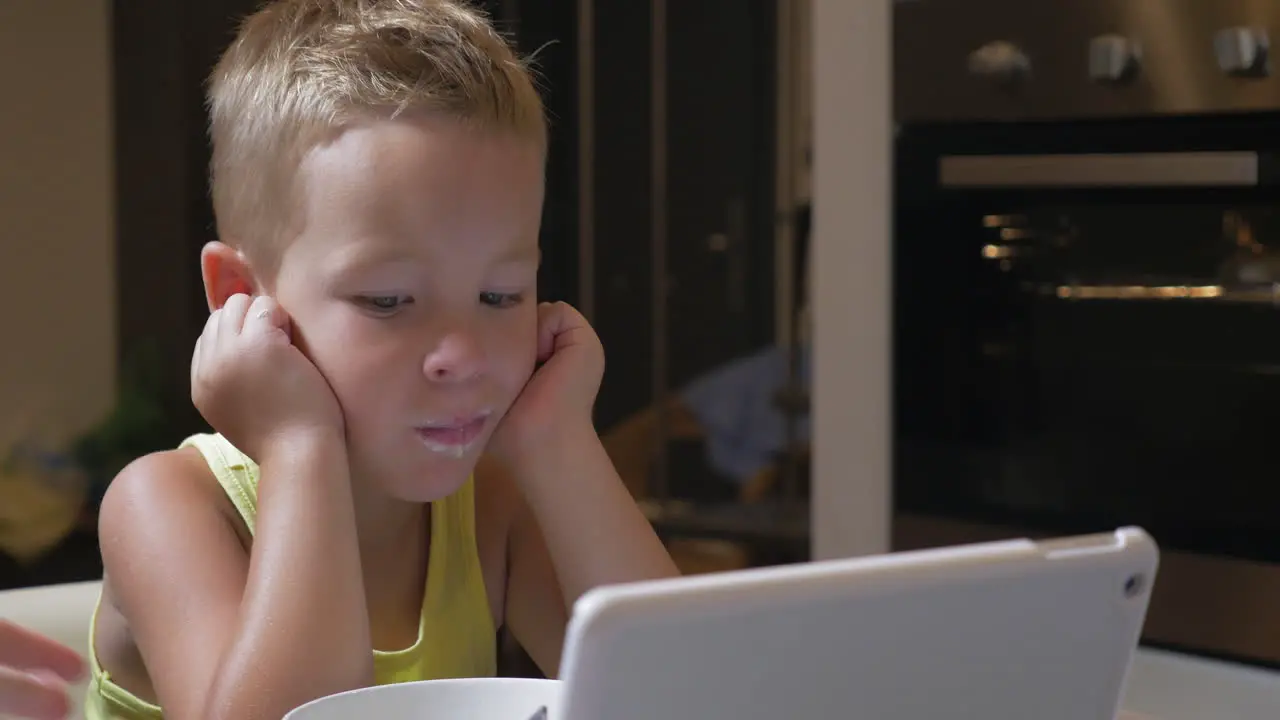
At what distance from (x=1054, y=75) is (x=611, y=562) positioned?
984 millimetres

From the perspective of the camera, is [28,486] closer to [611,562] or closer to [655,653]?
[611,562]

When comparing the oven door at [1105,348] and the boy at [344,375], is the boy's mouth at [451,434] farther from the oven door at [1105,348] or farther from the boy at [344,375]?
the oven door at [1105,348]

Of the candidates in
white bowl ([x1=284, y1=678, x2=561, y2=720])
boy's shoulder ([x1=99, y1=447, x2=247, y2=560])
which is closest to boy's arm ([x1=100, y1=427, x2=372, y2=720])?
boy's shoulder ([x1=99, y1=447, x2=247, y2=560])

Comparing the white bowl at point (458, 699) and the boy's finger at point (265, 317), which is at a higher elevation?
the boy's finger at point (265, 317)

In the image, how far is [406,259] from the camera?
0.90 m

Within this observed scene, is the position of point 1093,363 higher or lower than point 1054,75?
lower

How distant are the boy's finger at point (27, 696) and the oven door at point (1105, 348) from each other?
133 centimetres

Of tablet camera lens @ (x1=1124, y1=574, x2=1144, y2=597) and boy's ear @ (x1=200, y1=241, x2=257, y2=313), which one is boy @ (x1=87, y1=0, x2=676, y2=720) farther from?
tablet camera lens @ (x1=1124, y1=574, x2=1144, y2=597)

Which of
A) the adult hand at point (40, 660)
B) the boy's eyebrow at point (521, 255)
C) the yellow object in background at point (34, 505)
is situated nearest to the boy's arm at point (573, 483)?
the boy's eyebrow at point (521, 255)

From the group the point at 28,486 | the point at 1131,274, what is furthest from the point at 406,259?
the point at 28,486

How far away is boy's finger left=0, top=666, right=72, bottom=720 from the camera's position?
617 millimetres

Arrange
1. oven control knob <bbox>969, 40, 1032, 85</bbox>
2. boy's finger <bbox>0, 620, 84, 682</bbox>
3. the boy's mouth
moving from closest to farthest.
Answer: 1. boy's finger <bbox>0, 620, 84, 682</bbox>
2. the boy's mouth
3. oven control knob <bbox>969, 40, 1032, 85</bbox>

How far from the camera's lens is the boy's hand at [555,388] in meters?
1.02

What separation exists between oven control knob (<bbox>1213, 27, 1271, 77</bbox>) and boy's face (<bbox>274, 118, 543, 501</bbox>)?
37.2 inches
